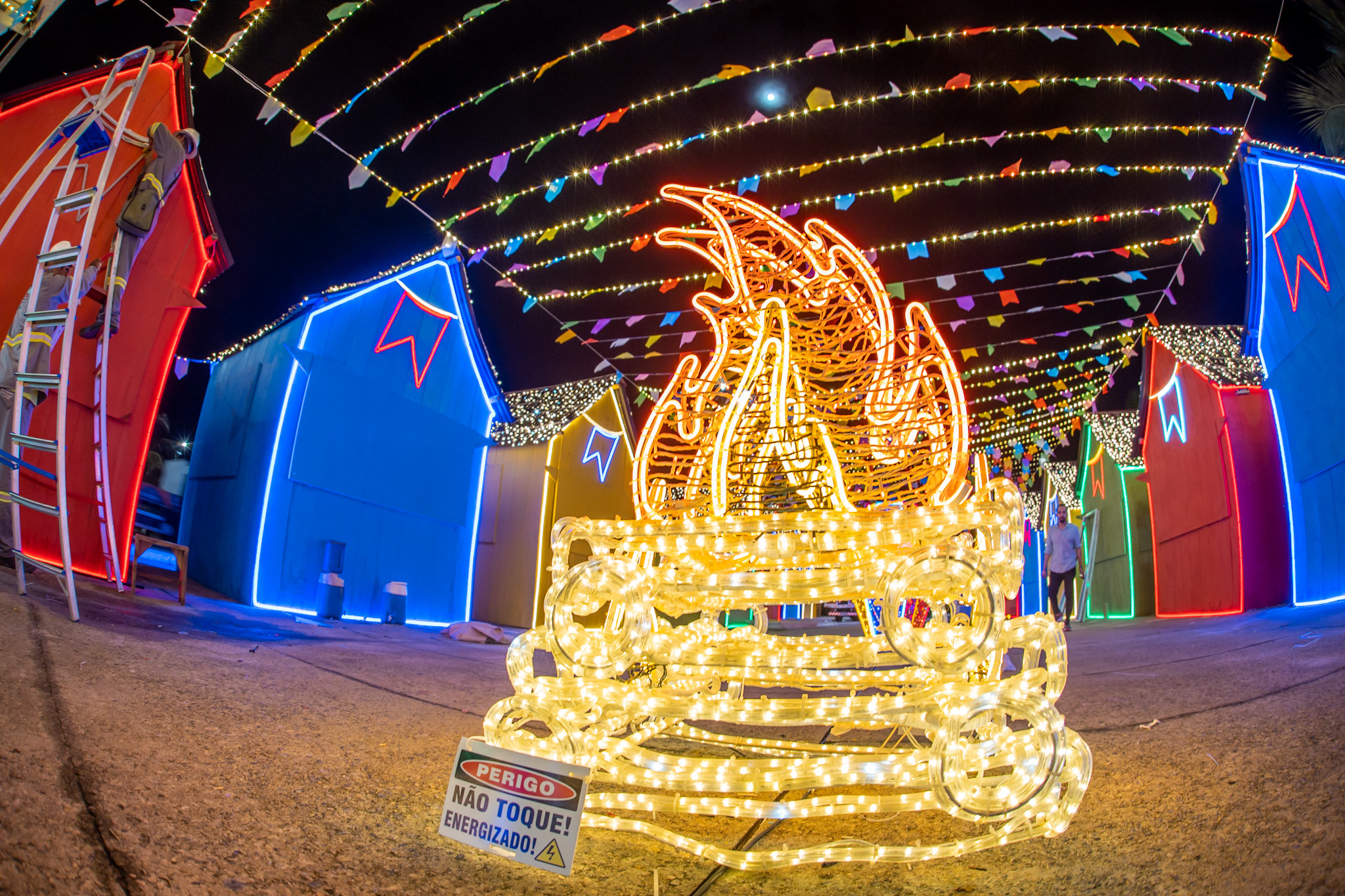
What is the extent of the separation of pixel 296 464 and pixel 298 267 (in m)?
2.29

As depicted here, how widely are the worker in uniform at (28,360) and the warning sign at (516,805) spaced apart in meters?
3.51

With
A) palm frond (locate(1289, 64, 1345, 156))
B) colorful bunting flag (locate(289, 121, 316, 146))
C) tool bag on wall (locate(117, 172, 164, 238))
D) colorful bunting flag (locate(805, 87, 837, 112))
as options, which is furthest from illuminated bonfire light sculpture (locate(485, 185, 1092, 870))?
palm frond (locate(1289, 64, 1345, 156))

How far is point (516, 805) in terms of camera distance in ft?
4.58

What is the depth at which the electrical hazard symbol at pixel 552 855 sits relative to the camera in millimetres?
1339

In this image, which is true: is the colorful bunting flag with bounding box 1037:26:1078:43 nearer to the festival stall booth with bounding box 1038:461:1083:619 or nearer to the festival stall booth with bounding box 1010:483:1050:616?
the festival stall booth with bounding box 1038:461:1083:619

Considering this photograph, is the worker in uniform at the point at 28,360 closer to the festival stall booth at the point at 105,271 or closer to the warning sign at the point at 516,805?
the festival stall booth at the point at 105,271

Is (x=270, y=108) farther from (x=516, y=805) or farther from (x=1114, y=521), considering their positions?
(x=1114, y=521)

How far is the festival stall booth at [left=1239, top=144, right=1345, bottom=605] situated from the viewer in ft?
18.7

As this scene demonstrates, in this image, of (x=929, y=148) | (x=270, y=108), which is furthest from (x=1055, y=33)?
(x=270, y=108)

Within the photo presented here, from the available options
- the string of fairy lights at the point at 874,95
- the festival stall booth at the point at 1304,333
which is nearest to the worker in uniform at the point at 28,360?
the string of fairy lights at the point at 874,95

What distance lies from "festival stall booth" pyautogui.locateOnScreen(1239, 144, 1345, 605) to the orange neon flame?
5.12m

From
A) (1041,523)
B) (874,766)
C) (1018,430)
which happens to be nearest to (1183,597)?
(1018,430)

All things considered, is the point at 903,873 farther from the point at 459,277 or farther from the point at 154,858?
the point at 459,277

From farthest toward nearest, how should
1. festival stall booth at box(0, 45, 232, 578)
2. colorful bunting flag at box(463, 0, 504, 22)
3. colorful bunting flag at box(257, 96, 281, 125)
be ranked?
1. colorful bunting flag at box(257, 96, 281, 125)
2. festival stall booth at box(0, 45, 232, 578)
3. colorful bunting flag at box(463, 0, 504, 22)
